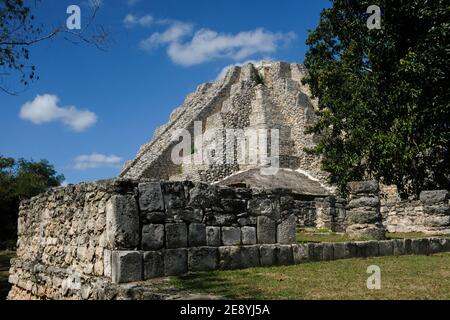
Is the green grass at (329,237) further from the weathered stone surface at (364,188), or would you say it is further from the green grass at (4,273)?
the green grass at (4,273)

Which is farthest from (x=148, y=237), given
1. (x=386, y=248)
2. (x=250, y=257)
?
(x=386, y=248)

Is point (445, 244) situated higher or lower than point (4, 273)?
higher

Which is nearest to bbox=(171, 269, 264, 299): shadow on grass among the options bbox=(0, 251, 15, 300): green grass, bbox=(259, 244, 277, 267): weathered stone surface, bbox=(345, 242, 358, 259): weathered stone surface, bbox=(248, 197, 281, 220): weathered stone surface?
bbox=(259, 244, 277, 267): weathered stone surface

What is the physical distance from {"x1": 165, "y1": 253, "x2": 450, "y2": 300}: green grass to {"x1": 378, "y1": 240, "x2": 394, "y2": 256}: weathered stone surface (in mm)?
1345

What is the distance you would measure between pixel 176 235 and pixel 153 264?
1.81 ft

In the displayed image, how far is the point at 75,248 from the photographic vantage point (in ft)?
25.0

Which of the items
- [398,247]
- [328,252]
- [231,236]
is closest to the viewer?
[231,236]

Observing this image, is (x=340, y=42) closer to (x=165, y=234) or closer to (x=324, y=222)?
(x=324, y=222)

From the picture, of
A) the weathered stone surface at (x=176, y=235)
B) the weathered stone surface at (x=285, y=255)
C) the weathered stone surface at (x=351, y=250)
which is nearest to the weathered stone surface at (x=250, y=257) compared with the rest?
the weathered stone surface at (x=285, y=255)

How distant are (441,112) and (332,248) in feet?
38.2

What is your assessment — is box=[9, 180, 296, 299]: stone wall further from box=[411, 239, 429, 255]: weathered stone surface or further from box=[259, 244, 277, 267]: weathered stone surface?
box=[411, 239, 429, 255]: weathered stone surface

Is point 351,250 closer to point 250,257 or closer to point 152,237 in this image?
point 250,257

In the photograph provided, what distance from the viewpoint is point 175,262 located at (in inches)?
264

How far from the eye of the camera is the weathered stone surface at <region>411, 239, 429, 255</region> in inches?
407
